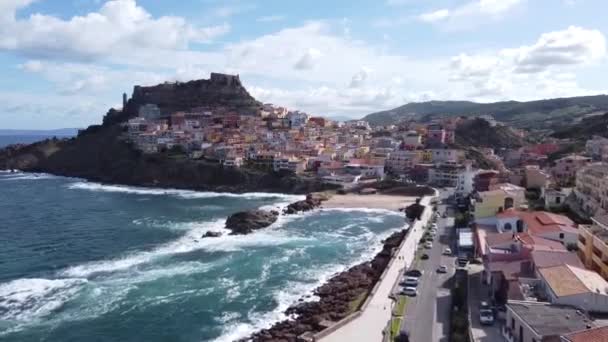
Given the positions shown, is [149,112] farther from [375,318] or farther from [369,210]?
[375,318]

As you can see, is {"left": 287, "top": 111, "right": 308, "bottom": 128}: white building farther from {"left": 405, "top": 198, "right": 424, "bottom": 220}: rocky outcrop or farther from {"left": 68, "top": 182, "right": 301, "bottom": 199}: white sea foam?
{"left": 405, "top": 198, "right": 424, "bottom": 220}: rocky outcrop

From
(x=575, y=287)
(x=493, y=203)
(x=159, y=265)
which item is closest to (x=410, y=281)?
(x=575, y=287)

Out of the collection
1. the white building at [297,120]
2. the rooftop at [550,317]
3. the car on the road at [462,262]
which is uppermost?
the white building at [297,120]

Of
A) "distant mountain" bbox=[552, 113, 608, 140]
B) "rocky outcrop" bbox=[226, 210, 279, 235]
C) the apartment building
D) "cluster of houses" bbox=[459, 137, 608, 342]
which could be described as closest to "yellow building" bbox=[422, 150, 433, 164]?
"distant mountain" bbox=[552, 113, 608, 140]

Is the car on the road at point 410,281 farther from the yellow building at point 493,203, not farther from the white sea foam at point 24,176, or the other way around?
the white sea foam at point 24,176

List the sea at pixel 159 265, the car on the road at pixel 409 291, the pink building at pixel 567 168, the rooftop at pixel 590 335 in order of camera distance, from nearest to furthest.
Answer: the rooftop at pixel 590 335 → the car on the road at pixel 409 291 → the sea at pixel 159 265 → the pink building at pixel 567 168

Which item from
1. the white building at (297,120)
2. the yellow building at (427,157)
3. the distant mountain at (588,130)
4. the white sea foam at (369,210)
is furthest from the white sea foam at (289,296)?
the white building at (297,120)
